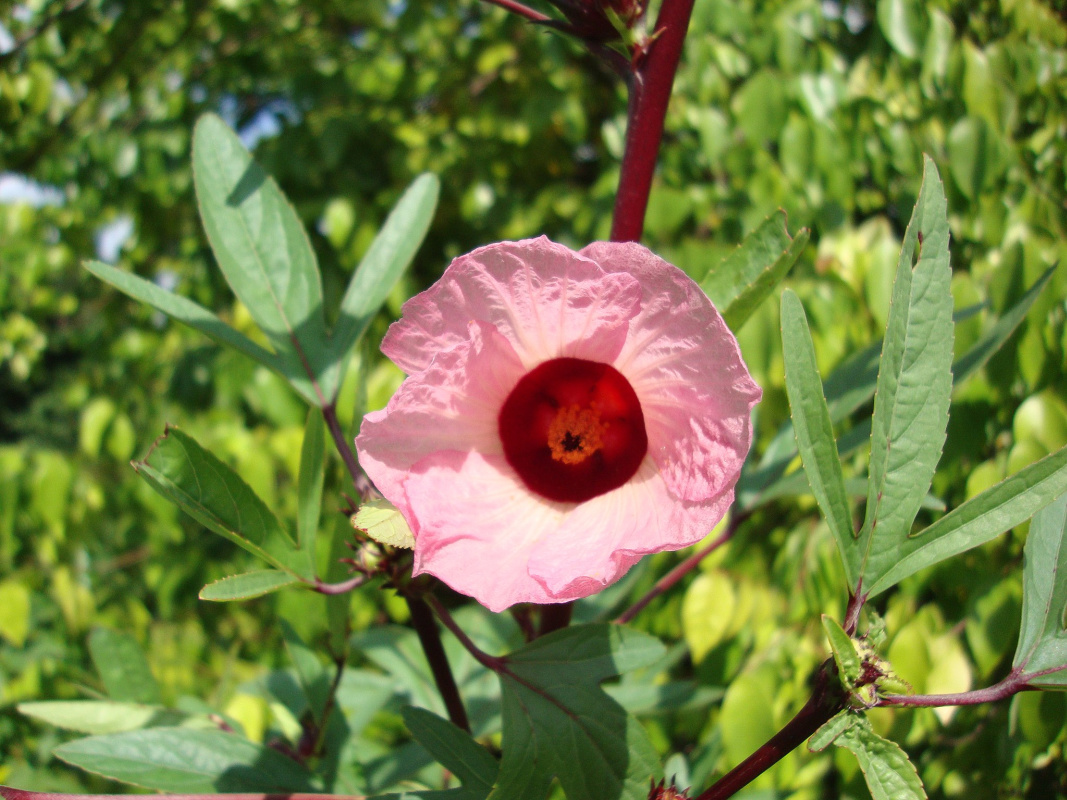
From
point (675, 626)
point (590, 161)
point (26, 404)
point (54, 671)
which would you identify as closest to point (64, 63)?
point (590, 161)

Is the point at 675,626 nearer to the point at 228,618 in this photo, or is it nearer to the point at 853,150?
the point at 853,150

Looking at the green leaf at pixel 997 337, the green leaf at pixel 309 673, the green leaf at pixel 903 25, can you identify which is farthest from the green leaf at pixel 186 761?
the green leaf at pixel 903 25

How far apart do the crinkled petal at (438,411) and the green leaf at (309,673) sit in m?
0.42

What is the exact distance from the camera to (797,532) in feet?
3.91

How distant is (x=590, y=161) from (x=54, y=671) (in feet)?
7.28

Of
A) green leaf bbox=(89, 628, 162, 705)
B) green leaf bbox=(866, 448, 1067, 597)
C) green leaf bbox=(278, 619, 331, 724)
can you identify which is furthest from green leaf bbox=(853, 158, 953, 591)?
green leaf bbox=(89, 628, 162, 705)

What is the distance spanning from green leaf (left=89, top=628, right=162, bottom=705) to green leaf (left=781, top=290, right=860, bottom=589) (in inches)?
35.7

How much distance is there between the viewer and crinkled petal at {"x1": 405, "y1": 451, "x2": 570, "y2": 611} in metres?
0.51

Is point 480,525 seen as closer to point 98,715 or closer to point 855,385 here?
point 855,385

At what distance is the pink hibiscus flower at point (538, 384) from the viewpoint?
50cm

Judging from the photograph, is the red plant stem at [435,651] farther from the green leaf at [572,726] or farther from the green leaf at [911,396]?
the green leaf at [911,396]

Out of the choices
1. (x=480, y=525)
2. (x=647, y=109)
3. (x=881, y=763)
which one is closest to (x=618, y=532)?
(x=480, y=525)

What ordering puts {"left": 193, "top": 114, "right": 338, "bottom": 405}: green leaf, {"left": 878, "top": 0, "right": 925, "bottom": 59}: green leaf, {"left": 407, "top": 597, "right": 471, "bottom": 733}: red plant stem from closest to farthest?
1. {"left": 407, "top": 597, "right": 471, "bottom": 733}: red plant stem
2. {"left": 193, "top": 114, "right": 338, "bottom": 405}: green leaf
3. {"left": 878, "top": 0, "right": 925, "bottom": 59}: green leaf

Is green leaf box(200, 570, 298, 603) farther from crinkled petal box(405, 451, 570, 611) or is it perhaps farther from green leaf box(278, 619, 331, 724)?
green leaf box(278, 619, 331, 724)
